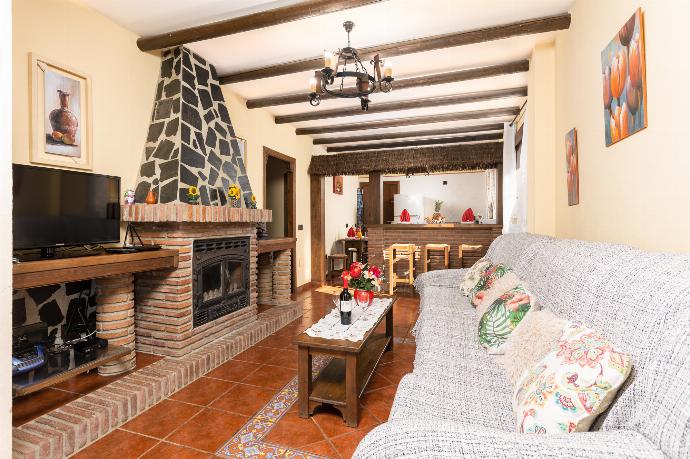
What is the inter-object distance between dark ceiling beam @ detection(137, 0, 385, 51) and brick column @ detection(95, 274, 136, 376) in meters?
2.03

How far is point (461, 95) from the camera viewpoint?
4.49m

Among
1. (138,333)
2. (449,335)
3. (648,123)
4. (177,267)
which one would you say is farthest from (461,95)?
(138,333)

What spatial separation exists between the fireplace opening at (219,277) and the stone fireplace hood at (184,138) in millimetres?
450

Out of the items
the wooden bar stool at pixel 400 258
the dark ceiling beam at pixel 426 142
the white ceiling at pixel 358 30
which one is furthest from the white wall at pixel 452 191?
the white ceiling at pixel 358 30

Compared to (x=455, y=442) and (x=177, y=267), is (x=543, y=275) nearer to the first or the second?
(x=455, y=442)

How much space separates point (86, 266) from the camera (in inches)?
89.6

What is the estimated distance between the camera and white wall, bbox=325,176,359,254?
26.0 ft

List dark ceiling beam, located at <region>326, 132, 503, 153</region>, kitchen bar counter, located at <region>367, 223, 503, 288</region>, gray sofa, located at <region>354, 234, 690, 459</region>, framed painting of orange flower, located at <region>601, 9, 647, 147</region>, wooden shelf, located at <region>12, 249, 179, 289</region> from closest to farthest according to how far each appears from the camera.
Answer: gray sofa, located at <region>354, 234, 690, 459</region>
framed painting of orange flower, located at <region>601, 9, 647, 147</region>
wooden shelf, located at <region>12, 249, 179, 289</region>
kitchen bar counter, located at <region>367, 223, 503, 288</region>
dark ceiling beam, located at <region>326, 132, 503, 153</region>

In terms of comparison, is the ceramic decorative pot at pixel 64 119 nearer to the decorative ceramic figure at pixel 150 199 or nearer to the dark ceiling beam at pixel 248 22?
the decorative ceramic figure at pixel 150 199

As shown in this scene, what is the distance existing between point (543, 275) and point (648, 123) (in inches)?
36.3

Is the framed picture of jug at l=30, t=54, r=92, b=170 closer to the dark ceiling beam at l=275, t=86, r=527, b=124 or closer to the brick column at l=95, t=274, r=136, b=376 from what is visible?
the brick column at l=95, t=274, r=136, b=376

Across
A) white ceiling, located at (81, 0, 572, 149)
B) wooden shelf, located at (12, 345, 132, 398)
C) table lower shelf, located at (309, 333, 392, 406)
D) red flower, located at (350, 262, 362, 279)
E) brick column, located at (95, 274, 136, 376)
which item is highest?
white ceiling, located at (81, 0, 572, 149)

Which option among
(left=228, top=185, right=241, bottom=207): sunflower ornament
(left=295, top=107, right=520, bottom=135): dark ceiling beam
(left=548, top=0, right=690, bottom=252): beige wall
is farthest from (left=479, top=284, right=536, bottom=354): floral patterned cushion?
(left=295, top=107, right=520, bottom=135): dark ceiling beam

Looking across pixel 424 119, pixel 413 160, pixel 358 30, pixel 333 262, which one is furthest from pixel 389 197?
pixel 358 30
